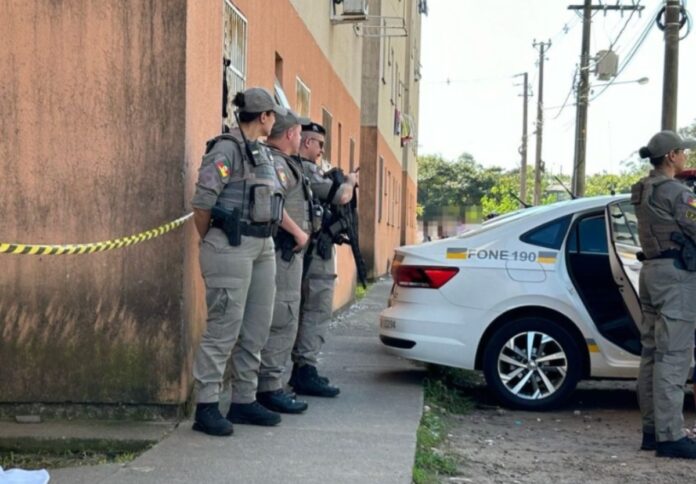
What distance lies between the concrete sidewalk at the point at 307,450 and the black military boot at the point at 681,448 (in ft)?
5.04

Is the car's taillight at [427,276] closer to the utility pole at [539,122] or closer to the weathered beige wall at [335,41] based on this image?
the weathered beige wall at [335,41]

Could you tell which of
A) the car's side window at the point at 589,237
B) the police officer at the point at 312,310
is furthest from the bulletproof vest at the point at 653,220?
the police officer at the point at 312,310

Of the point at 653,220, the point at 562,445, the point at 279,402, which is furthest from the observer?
Answer: the point at 562,445

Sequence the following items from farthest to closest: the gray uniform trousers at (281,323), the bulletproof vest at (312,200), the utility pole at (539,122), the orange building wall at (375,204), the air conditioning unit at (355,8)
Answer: the utility pole at (539,122), the orange building wall at (375,204), the air conditioning unit at (355,8), the bulletproof vest at (312,200), the gray uniform trousers at (281,323)

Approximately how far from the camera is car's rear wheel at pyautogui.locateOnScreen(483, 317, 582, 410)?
6.65m

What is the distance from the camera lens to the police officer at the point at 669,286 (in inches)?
211

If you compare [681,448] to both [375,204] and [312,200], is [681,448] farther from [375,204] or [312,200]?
[375,204]

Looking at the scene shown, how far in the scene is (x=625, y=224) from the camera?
7.09m

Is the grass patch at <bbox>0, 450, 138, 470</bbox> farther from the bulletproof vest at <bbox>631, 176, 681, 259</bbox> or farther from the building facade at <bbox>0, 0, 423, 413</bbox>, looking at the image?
the bulletproof vest at <bbox>631, 176, 681, 259</bbox>

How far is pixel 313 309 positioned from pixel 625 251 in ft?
8.28

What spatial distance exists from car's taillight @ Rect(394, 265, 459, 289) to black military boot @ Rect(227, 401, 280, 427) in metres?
1.95

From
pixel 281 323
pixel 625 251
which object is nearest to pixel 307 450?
pixel 281 323

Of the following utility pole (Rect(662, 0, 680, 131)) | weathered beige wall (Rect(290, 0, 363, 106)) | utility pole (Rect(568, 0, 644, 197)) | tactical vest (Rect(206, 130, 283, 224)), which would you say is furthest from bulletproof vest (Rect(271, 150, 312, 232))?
utility pole (Rect(568, 0, 644, 197))

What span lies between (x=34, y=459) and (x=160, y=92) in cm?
223
